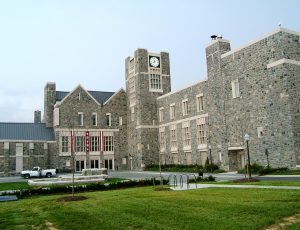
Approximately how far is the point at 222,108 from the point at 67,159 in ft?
89.7

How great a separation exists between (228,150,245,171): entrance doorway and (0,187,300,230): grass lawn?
2312 centimetres

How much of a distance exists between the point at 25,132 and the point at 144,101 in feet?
62.9

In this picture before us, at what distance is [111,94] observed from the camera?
6325 centimetres

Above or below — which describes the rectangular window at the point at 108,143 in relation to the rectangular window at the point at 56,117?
below

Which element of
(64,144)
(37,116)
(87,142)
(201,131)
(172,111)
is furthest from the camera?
(37,116)

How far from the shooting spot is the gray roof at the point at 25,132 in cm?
5166

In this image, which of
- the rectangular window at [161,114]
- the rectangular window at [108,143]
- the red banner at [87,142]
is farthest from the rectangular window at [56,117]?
the rectangular window at [161,114]

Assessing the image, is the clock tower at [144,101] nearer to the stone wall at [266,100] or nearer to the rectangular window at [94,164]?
the rectangular window at [94,164]

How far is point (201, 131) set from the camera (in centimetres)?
4250

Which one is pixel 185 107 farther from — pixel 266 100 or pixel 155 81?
pixel 266 100

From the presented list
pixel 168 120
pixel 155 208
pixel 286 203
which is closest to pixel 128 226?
pixel 155 208

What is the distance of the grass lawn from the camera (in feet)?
31.0

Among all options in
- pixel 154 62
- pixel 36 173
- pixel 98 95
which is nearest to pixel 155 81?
pixel 154 62

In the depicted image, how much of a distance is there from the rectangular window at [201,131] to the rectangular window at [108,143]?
19685mm
